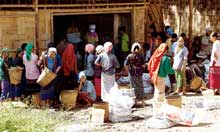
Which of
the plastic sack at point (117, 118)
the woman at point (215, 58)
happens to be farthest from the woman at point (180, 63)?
the plastic sack at point (117, 118)

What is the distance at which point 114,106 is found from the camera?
35.0 ft

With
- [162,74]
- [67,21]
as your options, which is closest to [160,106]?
[162,74]

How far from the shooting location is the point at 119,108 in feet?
34.9

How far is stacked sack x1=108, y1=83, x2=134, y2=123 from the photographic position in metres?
10.6

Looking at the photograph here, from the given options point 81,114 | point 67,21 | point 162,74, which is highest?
point 67,21

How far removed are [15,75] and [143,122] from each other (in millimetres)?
3337

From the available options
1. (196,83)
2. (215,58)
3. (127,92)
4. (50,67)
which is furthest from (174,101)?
(50,67)

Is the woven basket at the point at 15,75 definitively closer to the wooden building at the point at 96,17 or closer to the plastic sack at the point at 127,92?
the wooden building at the point at 96,17

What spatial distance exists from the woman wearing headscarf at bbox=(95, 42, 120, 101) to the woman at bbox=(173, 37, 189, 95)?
5.79 ft

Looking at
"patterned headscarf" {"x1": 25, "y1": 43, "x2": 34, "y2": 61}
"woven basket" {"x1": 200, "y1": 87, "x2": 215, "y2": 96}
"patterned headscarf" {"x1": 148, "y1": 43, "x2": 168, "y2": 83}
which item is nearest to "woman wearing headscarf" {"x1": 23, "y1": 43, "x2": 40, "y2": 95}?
"patterned headscarf" {"x1": 25, "y1": 43, "x2": 34, "y2": 61}

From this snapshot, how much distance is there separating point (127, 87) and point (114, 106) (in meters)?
1.63

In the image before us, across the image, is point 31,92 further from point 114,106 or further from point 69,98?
point 114,106

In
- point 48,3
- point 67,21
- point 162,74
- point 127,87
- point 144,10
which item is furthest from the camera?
point 67,21

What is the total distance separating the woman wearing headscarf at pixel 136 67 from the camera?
11.7 meters
